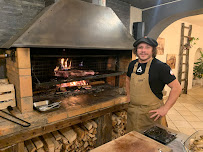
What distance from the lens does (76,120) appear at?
87.0 inches

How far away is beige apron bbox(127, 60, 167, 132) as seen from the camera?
1.97 m

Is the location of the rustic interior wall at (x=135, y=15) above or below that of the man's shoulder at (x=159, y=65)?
above

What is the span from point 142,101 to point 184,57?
5852 millimetres

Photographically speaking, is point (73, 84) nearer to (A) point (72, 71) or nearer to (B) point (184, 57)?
(A) point (72, 71)

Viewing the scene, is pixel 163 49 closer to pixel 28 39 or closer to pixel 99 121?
pixel 99 121

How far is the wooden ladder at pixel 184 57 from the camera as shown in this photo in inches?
251

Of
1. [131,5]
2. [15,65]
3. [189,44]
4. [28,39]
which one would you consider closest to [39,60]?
[15,65]

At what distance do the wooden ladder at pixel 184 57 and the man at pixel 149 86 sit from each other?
5.08 m

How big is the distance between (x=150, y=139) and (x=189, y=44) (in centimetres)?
662

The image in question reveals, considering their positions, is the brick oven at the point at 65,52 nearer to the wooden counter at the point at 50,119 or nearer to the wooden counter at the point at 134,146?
the wooden counter at the point at 50,119

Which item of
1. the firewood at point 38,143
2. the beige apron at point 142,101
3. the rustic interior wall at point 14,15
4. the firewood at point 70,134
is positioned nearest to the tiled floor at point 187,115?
the beige apron at point 142,101

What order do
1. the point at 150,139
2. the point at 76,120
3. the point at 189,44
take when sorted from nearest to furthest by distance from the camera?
the point at 150,139
the point at 76,120
the point at 189,44

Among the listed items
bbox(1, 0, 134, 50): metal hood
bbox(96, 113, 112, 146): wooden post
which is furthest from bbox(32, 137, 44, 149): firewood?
bbox(1, 0, 134, 50): metal hood

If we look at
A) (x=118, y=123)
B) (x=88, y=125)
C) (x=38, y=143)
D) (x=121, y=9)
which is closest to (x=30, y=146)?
(x=38, y=143)
